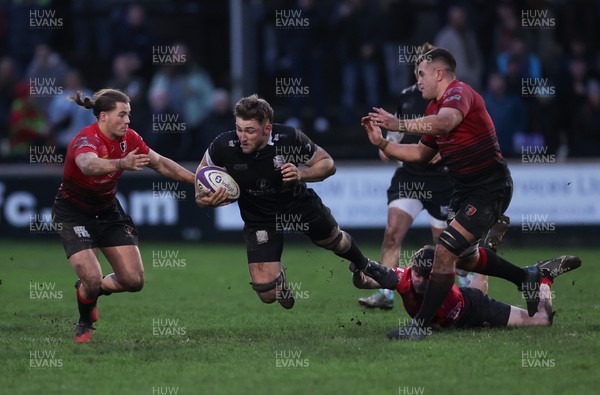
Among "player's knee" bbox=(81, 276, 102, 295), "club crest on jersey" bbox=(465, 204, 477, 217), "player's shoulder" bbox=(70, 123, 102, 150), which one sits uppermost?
"player's shoulder" bbox=(70, 123, 102, 150)

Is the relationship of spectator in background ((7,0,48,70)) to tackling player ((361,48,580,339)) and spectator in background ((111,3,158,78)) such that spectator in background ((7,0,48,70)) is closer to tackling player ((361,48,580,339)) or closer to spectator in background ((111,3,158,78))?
spectator in background ((111,3,158,78))

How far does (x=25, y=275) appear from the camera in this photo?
14.2 m

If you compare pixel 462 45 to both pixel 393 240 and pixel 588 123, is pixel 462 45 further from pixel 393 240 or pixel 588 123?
pixel 393 240

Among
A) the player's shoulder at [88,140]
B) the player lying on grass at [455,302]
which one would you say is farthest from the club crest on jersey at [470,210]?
the player's shoulder at [88,140]

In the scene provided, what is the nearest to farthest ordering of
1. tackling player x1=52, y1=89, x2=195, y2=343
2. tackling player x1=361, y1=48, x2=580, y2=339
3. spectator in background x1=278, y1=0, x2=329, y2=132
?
tackling player x1=361, y1=48, x2=580, y2=339, tackling player x1=52, y1=89, x2=195, y2=343, spectator in background x1=278, y1=0, x2=329, y2=132

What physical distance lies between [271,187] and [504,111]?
9039 millimetres

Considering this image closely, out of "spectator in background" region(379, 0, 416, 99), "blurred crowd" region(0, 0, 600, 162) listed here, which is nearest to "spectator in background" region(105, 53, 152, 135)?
"blurred crowd" region(0, 0, 600, 162)

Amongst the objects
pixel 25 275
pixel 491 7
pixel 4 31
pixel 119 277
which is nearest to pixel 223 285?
pixel 25 275

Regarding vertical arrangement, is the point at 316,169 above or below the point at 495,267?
above

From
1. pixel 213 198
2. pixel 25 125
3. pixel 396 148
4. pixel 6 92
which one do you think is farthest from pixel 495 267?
pixel 6 92

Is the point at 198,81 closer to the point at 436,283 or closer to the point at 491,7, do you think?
the point at 491,7

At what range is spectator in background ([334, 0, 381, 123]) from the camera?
1920 cm

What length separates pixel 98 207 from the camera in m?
9.48

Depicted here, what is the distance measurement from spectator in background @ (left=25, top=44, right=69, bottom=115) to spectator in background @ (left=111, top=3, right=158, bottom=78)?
1.14 meters
